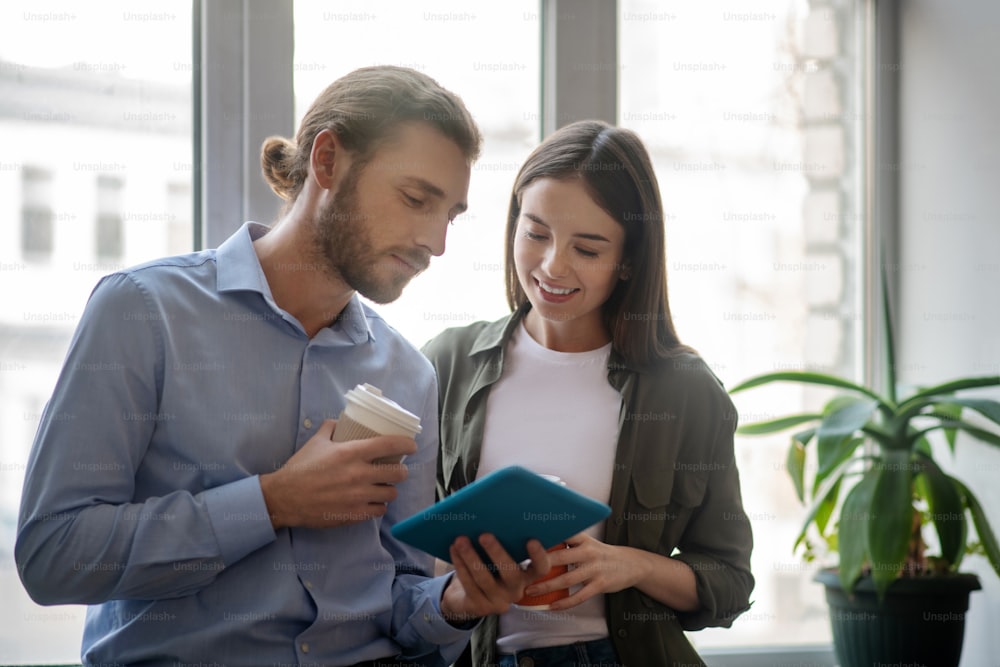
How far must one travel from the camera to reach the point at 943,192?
241cm

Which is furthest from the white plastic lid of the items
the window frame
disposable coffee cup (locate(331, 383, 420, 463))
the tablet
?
the window frame

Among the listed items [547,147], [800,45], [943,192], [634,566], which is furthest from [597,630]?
[800,45]

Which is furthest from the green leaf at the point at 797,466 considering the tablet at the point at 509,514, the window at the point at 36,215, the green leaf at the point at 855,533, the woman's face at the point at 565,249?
the window at the point at 36,215

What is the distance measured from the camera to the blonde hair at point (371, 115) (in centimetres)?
148

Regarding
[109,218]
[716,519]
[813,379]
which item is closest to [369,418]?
[716,519]

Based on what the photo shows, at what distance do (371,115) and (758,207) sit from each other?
52.6 inches

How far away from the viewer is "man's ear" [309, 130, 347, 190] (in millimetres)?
1480

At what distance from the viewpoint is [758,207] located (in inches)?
96.3

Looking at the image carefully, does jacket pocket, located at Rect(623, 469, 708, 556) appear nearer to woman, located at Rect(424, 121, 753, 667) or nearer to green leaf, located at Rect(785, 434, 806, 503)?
woman, located at Rect(424, 121, 753, 667)

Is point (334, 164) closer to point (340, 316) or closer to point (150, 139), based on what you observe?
point (340, 316)

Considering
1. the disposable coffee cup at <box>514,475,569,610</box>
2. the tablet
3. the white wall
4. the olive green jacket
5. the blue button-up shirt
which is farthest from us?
the white wall

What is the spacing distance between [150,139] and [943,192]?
2.01 m

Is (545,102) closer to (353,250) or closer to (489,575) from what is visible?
(353,250)

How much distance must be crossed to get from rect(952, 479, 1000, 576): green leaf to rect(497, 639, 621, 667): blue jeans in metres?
1.02
